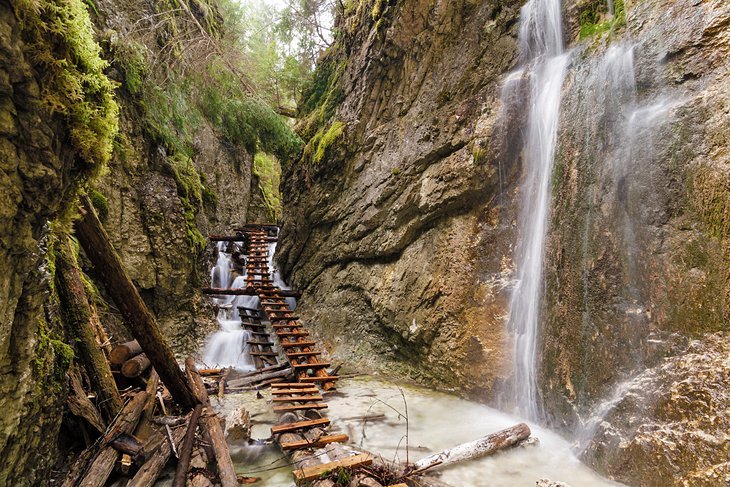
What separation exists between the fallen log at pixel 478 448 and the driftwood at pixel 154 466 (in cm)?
238

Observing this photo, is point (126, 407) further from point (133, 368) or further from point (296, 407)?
point (296, 407)

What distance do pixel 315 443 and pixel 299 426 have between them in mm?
430

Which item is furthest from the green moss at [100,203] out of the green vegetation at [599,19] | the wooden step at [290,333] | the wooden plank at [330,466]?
the green vegetation at [599,19]

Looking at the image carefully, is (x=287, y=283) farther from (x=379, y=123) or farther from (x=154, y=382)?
(x=154, y=382)

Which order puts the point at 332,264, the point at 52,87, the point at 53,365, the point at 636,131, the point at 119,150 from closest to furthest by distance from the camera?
the point at 52,87, the point at 53,365, the point at 636,131, the point at 119,150, the point at 332,264

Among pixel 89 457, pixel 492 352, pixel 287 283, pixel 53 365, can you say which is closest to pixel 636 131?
pixel 492 352

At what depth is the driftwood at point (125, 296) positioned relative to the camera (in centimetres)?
363

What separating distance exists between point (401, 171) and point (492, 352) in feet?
14.1

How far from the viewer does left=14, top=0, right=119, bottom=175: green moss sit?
87.0 inches

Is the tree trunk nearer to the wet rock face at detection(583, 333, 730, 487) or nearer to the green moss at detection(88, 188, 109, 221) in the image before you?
the green moss at detection(88, 188, 109, 221)

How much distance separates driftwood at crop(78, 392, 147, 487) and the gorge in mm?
227

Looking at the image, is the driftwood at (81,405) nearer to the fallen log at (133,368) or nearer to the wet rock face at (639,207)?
the fallen log at (133,368)

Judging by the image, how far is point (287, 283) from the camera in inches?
500

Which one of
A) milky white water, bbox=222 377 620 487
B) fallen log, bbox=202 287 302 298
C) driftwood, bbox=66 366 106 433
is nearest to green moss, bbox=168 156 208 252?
fallen log, bbox=202 287 302 298
